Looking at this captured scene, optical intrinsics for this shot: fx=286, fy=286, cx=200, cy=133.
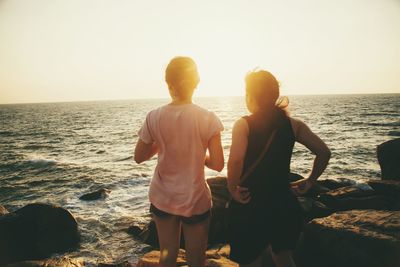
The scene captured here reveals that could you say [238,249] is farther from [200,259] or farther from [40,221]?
[40,221]

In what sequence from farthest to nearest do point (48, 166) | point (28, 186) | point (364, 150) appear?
point (364, 150), point (48, 166), point (28, 186)

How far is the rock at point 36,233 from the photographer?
6348 mm

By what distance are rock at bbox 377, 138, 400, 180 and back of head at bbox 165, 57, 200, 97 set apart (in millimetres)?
9884

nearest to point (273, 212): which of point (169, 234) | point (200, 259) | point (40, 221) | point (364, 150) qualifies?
point (200, 259)

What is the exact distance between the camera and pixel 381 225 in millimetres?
3775

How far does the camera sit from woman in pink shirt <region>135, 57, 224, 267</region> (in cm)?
213

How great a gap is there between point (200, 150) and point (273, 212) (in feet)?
2.48

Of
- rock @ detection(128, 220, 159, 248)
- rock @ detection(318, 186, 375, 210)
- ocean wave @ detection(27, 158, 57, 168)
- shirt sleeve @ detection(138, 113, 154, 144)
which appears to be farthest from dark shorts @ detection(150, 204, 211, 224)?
ocean wave @ detection(27, 158, 57, 168)

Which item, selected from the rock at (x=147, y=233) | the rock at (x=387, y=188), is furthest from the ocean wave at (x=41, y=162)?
the rock at (x=387, y=188)

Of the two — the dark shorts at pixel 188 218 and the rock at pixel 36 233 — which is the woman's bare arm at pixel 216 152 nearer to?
the dark shorts at pixel 188 218

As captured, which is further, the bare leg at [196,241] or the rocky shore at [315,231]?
the rocky shore at [315,231]

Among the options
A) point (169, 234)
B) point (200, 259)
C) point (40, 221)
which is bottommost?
point (40, 221)

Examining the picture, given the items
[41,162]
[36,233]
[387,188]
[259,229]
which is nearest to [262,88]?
[259,229]

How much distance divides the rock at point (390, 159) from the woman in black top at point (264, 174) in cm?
906
